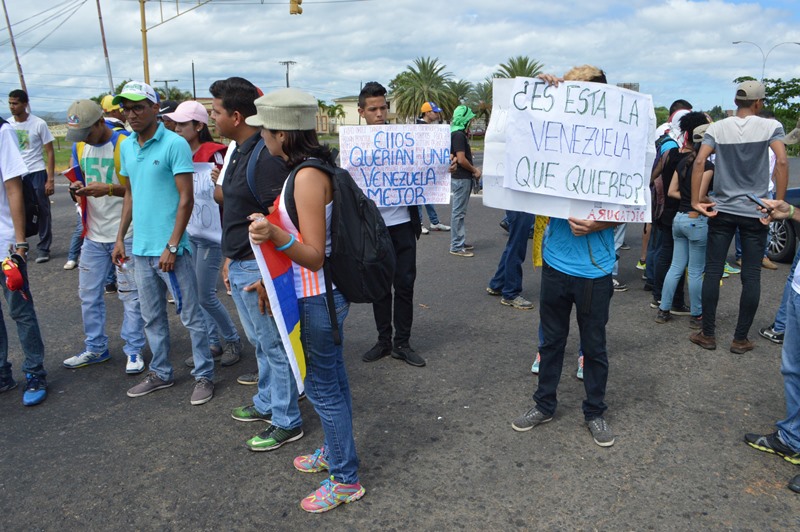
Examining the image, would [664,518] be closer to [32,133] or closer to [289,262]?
[289,262]

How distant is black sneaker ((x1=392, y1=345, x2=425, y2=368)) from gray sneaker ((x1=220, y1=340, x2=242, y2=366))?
123 centimetres

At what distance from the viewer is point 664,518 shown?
288 centimetres

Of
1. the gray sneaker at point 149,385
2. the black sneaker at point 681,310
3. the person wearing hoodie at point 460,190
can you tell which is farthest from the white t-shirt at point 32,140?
the black sneaker at point 681,310

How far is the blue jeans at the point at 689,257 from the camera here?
535cm

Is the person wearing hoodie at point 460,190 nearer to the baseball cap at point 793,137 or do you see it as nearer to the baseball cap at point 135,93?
the baseball cap at point 793,137

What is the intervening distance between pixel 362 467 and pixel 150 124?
2586 mm

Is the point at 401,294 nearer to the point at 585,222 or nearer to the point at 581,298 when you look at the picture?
the point at 581,298

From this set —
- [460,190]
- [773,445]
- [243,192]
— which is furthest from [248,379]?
[460,190]

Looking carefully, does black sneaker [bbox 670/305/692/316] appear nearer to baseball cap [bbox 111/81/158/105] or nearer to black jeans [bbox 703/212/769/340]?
black jeans [bbox 703/212/769/340]

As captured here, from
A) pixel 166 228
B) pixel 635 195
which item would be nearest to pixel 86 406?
pixel 166 228

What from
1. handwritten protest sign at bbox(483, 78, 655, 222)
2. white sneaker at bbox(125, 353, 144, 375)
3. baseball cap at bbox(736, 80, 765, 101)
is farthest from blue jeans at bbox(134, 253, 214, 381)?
baseball cap at bbox(736, 80, 765, 101)

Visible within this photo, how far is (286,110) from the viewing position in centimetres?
262

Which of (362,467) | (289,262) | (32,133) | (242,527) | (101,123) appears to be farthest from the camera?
(32,133)

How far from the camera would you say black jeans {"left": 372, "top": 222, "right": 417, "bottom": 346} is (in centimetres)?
477
